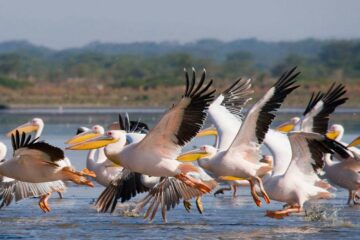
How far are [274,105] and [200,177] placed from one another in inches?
59.2

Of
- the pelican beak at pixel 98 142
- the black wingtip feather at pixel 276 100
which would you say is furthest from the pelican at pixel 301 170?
the pelican beak at pixel 98 142

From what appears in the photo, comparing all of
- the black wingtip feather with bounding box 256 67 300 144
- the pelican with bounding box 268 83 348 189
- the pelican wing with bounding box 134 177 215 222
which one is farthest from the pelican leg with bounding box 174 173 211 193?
the pelican with bounding box 268 83 348 189

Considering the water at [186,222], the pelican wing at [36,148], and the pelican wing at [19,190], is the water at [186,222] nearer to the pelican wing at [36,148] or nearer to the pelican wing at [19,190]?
the pelican wing at [19,190]

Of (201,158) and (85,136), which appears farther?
(85,136)

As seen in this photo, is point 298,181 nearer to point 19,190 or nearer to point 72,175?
point 72,175

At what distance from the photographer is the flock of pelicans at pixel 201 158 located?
980cm

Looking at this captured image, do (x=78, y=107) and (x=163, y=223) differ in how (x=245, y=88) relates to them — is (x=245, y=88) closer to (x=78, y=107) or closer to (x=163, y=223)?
(x=163, y=223)

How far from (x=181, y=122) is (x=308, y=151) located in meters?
1.54

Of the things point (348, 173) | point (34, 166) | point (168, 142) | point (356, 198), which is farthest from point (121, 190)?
point (356, 198)

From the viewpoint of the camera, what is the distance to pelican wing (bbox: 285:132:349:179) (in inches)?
397

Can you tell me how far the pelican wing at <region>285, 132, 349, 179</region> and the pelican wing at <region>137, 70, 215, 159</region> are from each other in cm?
110

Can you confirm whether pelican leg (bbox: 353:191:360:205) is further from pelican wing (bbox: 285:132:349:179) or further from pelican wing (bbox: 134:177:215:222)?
pelican wing (bbox: 134:177:215:222)

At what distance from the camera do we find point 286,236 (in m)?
9.70

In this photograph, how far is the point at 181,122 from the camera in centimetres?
955
